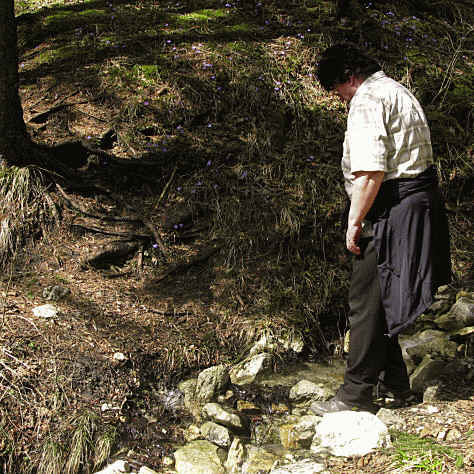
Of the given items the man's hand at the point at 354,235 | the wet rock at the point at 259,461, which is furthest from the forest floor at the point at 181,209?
the man's hand at the point at 354,235

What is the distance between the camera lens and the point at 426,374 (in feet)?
12.4

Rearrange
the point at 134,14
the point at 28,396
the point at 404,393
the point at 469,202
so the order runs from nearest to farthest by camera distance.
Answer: the point at 28,396, the point at 404,393, the point at 469,202, the point at 134,14

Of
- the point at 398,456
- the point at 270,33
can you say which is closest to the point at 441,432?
the point at 398,456

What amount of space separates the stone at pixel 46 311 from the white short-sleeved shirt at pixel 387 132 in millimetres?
2756

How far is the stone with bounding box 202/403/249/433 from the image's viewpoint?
3.66m

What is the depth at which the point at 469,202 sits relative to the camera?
5.79 metres

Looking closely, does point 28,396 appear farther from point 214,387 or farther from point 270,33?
point 270,33

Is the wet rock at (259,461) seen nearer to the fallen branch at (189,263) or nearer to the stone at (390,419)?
the stone at (390,419)

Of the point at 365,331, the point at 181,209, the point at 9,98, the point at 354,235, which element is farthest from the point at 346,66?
the point at 9,98

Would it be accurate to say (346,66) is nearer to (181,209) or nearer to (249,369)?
(249,369)

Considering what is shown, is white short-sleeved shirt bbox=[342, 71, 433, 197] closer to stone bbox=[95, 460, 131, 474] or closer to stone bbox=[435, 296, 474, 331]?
stone bbox=[435, 296, 474, 331]

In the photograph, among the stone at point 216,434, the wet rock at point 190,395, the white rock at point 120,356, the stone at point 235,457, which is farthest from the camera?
the white rock at point 120,356

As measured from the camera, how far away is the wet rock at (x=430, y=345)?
4.16m

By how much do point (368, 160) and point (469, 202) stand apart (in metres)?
3.60
